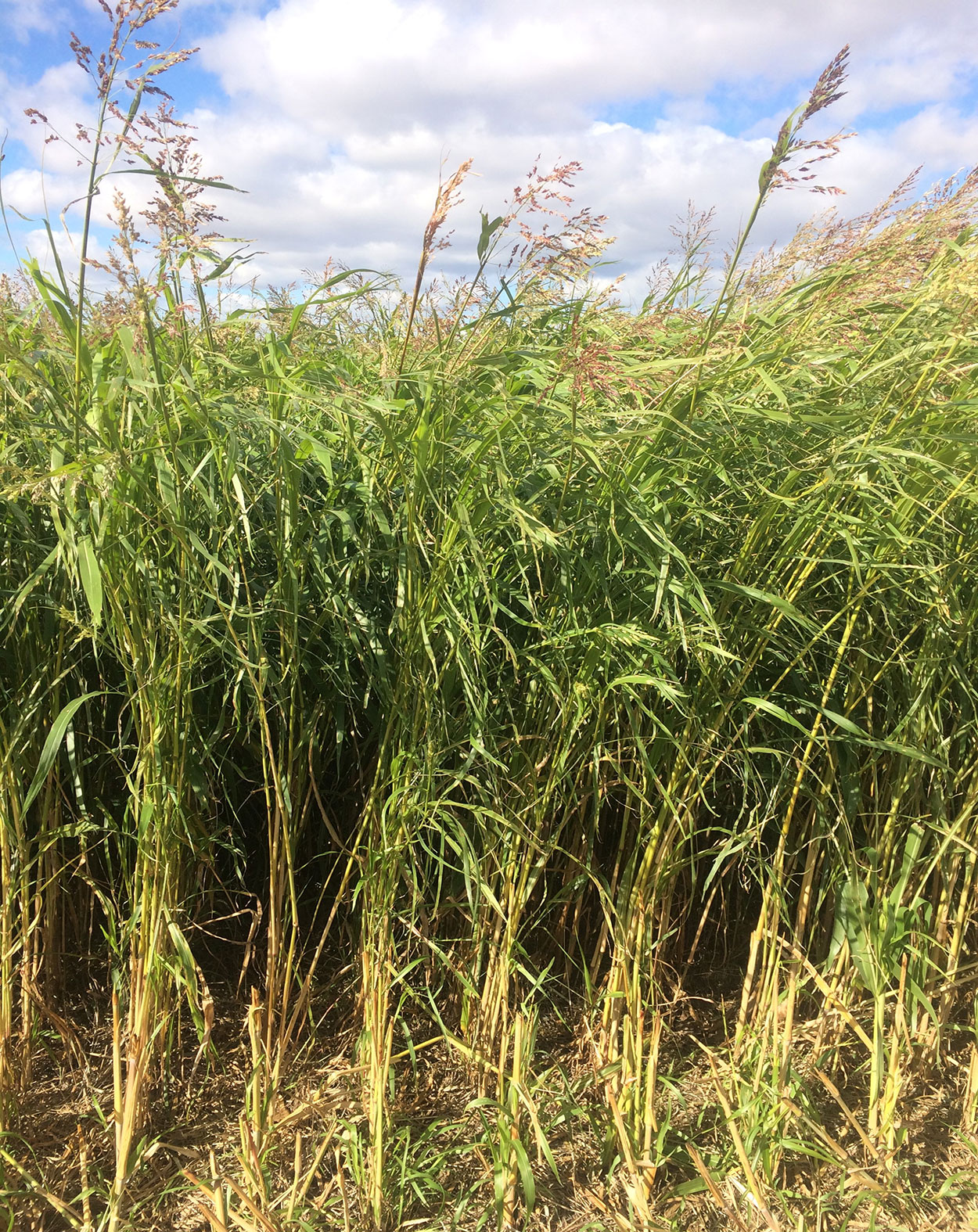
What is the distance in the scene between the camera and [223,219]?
1.37 m

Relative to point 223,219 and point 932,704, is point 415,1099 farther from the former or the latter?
point 223,219

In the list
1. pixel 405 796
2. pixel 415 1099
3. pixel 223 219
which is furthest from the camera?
pixel 415 1099

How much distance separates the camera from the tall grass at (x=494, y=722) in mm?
1432

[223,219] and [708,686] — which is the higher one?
[223,219]

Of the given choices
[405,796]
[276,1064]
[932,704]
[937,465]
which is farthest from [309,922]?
[937,465]

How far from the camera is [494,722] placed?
1576mm

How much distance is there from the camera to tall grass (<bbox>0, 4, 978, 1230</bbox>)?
56.4 inches

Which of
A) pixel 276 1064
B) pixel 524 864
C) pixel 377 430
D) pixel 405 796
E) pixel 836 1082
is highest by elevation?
pixel 377 430

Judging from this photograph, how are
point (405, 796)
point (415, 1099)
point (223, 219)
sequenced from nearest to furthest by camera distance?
point (223, 219) < point (405, 796) < point (415, 1099)

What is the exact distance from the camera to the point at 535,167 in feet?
4.74

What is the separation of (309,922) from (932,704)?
1430mm

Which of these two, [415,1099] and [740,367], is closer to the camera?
[740,367]

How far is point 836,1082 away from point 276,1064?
1.15 meters

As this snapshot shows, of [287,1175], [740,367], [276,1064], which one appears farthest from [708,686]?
[287,1175]
